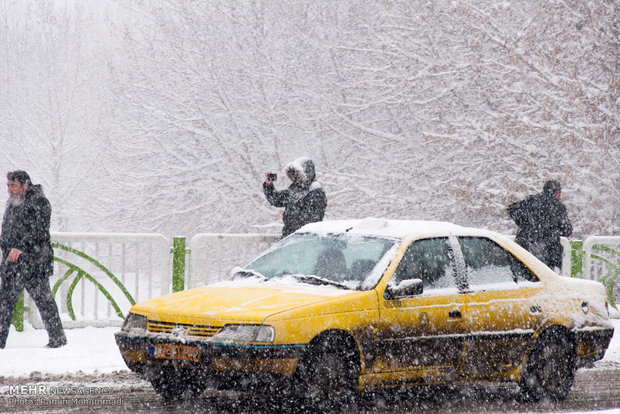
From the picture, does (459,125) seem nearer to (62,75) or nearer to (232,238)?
(232,238)

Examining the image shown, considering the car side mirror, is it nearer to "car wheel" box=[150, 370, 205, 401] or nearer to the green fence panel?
"car wheel" box=[150, 370, 205, 401]

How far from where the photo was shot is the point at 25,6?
135 feet

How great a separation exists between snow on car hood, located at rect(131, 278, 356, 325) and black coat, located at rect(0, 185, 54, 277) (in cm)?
324

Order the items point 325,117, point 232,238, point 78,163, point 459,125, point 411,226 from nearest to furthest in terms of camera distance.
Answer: point 411,226 < point 232,238 < point 459,125 < point 325,117 < point 78,163

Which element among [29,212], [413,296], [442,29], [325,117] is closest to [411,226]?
[413,296]

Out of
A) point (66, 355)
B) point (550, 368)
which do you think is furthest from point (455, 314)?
point (66, 355)

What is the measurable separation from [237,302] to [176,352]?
1.83ft

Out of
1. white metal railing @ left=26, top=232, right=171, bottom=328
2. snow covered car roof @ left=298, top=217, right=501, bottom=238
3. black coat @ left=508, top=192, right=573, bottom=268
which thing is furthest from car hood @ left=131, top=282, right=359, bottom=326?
black coat @ left=508, top=192, right=573, bottom=268

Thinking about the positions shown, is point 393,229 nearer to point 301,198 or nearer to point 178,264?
point 301,198

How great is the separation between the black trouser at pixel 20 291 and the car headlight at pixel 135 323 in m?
3.23

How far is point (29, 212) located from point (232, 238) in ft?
9.58

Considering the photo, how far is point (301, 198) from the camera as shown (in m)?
11.9

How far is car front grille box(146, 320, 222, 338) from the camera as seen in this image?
22.3ft

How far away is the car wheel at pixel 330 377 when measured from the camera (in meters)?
6.77
